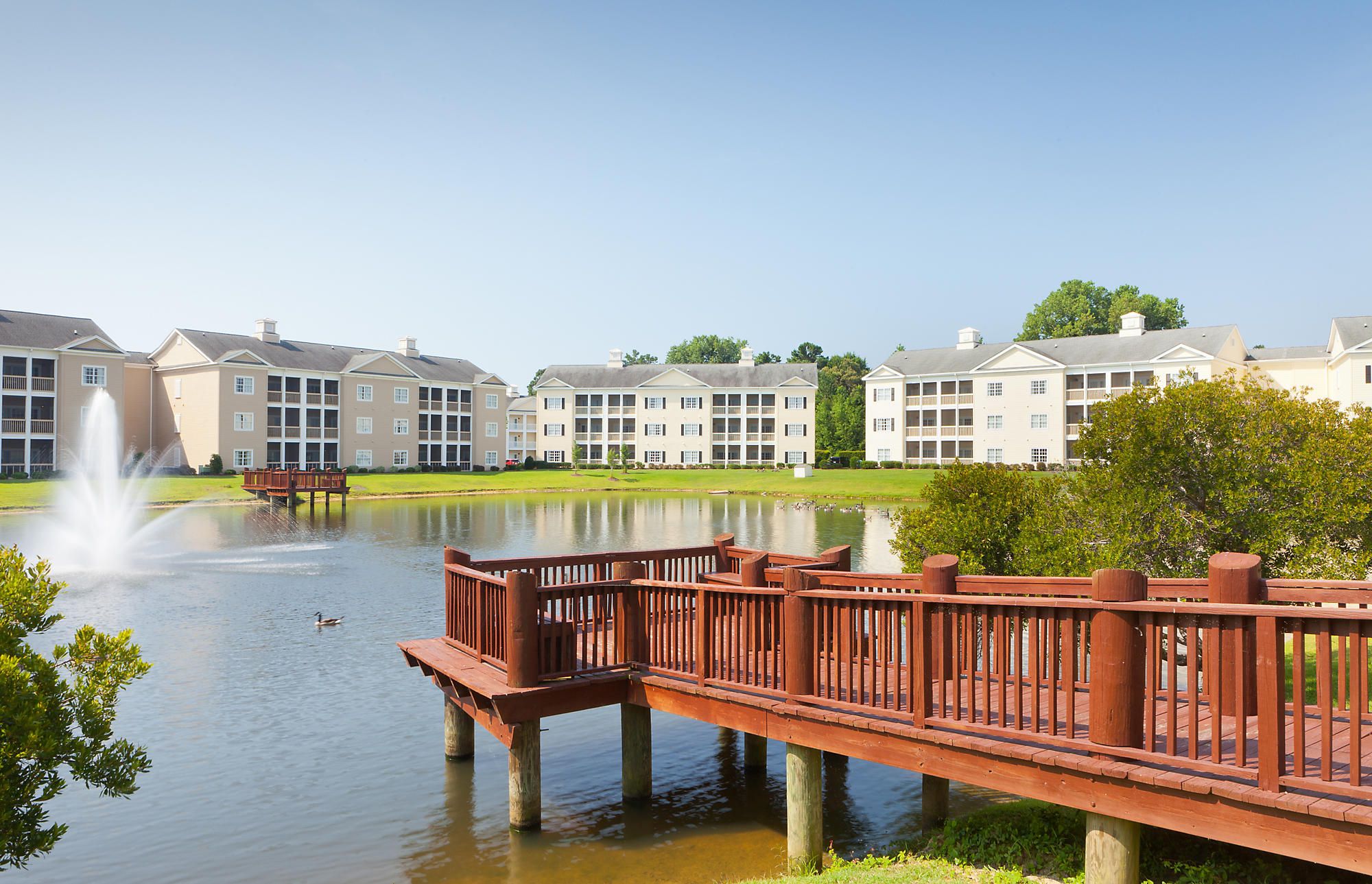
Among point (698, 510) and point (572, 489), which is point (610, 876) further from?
point (572, 489)

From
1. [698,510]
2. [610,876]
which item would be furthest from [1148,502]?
[698,510]

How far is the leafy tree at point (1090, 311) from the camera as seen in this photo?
352 feet

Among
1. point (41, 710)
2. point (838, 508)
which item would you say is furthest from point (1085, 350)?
point (41, 710)

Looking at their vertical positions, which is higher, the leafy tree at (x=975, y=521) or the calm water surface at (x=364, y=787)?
the leafy tree at (x=975, y=521)

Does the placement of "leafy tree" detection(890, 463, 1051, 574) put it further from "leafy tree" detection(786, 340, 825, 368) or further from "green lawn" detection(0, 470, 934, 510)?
"leafy tree" detection(786, 340, 825, 368)

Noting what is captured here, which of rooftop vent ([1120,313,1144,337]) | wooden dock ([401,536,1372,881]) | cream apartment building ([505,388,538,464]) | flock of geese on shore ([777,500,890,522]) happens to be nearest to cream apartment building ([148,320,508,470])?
cream apartment building ([505,388,538,464])

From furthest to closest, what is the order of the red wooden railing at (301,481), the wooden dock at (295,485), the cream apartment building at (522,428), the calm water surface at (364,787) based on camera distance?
the cream apartment building at (522,428)
the red wooden railing at (301,481)
the wooden dock at (295,485)
the calm water surface at (364,787)

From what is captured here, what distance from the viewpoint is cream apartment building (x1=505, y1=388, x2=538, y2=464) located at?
130 meters

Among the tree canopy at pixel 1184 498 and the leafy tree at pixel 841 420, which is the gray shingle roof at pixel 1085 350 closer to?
the leafy tree at pixel 841 420

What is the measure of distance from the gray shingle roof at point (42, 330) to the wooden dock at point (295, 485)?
805 inches

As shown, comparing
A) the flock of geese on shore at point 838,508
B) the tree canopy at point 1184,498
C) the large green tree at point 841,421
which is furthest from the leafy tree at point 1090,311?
the tree canopy at point 1184,498

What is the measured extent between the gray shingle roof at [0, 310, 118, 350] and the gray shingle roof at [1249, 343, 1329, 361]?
8859cm

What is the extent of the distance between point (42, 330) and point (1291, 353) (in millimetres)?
93637

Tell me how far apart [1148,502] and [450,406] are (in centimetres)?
8152
